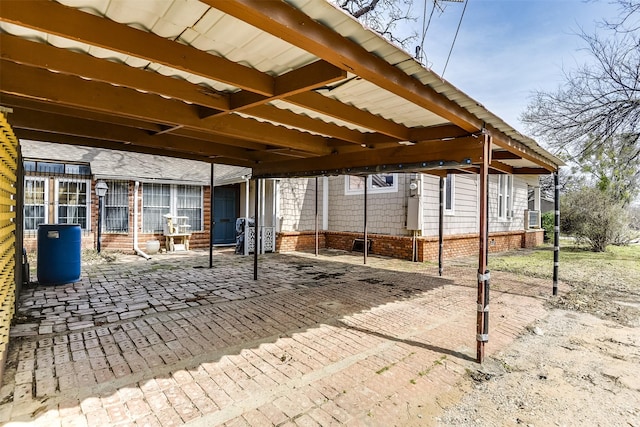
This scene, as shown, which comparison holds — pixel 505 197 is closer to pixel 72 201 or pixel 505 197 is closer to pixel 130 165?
pixel 130 165

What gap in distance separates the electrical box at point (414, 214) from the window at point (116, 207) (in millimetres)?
9312

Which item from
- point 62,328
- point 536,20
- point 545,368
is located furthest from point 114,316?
point 536,20

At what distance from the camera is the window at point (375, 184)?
10.6 meters

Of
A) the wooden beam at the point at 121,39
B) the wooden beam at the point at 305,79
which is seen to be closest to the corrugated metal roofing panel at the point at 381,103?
the wooden beam at the point at 305,79

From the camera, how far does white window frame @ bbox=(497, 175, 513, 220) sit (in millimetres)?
13748

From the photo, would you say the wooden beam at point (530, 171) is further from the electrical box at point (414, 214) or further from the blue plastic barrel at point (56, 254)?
the blue plastic barrel at point (56, 254)

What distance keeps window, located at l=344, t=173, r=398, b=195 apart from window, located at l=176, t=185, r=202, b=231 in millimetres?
5574

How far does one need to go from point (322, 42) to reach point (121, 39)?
53.8 inches

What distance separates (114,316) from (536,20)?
13701mm

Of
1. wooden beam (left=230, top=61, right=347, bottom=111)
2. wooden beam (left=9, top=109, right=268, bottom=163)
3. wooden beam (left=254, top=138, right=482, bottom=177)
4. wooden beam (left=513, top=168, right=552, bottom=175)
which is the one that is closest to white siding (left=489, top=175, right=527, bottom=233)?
wooden beam (left=513, top=168, right=552, bottom=175)

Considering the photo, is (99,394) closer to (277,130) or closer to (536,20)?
(277,130)

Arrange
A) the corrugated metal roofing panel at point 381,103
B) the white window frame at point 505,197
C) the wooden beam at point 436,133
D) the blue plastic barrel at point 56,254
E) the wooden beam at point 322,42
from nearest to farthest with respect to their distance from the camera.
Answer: the wooden beam at point 322,42, the corrugated metal roofing panel at point 381,103, the wooden beam at point 436,133, the blue plastic barrel at point 56,254, the white window frame at point 505,197

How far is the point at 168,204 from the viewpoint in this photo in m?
11.5

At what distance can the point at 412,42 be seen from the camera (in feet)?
44.5
